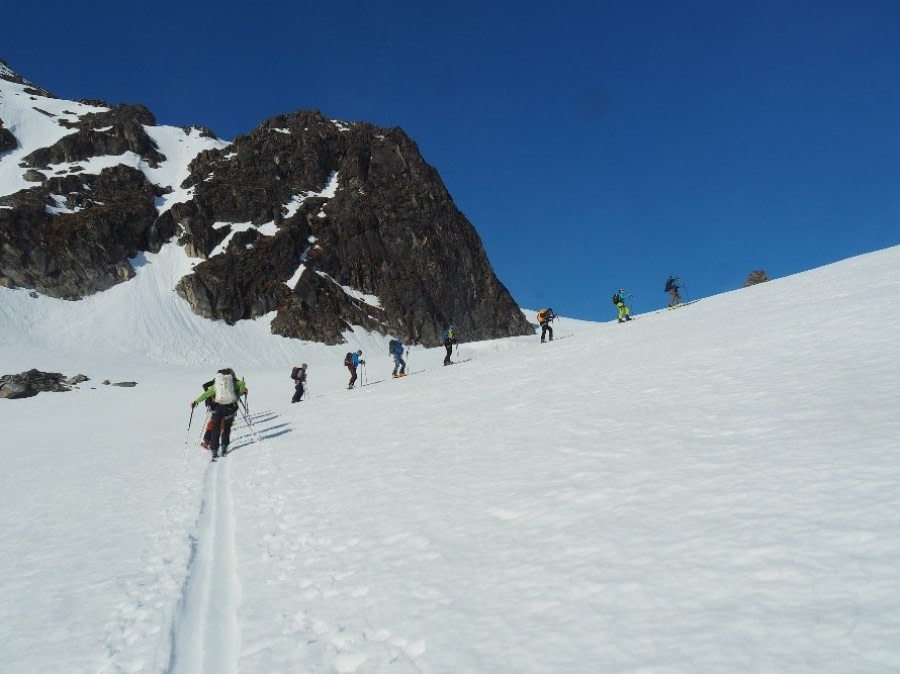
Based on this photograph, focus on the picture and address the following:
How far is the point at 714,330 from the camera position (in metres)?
15.4

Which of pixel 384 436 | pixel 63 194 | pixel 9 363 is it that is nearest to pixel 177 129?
pixel 63 194

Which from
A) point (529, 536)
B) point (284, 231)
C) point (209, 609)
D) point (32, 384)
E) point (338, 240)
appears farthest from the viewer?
point (338, 240)

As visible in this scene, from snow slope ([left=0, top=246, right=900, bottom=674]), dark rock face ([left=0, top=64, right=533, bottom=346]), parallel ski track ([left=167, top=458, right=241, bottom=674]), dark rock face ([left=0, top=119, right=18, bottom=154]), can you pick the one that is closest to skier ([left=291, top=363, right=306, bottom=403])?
snow slope ([left=0, top=246, right=900, bottom=674])

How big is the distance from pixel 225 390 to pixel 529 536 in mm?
10979

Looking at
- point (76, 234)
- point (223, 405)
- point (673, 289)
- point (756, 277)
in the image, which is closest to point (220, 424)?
point (223, 405)

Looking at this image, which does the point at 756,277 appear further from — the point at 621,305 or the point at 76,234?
the point at 76,234

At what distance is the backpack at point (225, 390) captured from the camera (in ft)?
→ 44.1

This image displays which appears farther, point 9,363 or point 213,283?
point 213,283

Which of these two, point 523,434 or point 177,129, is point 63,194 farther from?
point 523,434

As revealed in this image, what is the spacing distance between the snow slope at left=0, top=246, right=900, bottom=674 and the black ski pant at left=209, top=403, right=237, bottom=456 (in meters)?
0.54

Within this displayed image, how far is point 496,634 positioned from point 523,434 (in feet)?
18.2

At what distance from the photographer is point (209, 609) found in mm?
4531

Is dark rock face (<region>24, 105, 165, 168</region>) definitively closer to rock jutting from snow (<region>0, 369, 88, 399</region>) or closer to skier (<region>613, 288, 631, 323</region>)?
rock jutting from snow (<region>0, 369, 88, 399</region>)

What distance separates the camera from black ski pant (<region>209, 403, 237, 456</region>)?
42.5ft
